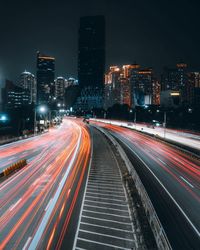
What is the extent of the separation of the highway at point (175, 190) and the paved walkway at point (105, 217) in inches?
118

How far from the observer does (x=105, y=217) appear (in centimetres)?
2580

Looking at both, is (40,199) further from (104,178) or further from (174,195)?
(174,195)

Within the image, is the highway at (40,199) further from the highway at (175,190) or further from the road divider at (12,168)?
the highway at (175,190)

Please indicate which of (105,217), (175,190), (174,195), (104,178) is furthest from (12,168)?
(174,195)

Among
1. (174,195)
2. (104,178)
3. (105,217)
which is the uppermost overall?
(174,195)

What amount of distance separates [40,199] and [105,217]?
7.93 metres

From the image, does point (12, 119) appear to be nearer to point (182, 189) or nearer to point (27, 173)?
point (27, 173)

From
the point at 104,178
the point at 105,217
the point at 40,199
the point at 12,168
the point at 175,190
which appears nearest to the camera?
the point at 105,217

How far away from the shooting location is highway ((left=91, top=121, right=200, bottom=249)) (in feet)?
73.3

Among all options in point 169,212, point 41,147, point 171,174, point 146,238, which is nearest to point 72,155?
point 41,147

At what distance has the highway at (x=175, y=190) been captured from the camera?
22328mm

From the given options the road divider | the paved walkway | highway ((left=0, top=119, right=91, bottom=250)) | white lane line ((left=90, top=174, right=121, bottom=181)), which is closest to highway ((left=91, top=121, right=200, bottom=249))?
the paved walkway

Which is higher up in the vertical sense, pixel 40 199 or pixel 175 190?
pixel 175 190

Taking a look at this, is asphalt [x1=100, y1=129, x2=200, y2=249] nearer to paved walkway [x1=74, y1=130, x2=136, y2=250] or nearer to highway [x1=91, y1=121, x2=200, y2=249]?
highway [x1=91, y1=121, x2=200, y2=249]
